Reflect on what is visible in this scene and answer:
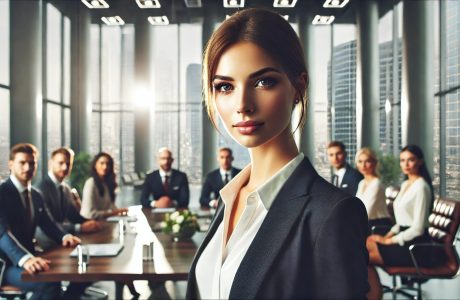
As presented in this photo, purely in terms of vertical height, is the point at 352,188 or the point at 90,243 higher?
the point at 352,188

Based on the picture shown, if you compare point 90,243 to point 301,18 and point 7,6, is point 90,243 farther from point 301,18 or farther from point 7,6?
point 7,6

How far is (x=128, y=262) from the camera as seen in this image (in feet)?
9.11

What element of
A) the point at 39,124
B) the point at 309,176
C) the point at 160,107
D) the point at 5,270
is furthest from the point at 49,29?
the point at 309,176

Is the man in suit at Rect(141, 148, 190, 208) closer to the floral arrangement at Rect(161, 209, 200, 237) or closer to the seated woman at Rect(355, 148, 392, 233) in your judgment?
the floral arrangement at Rect(161, 209, 200, 237)

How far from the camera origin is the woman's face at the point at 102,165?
194 inches

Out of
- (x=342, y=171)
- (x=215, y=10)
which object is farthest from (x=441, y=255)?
(x=215, y=10)

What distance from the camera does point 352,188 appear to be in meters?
3.93

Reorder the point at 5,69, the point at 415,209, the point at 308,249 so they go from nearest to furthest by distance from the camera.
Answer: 1. the point at 308,249
2. the point at 415,209
3. the point at 5,69

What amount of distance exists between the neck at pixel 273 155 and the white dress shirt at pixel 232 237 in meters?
0.01

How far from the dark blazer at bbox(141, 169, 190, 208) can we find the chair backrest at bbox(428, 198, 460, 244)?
2957 mm

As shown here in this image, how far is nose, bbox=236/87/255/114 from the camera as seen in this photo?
23.2 inches

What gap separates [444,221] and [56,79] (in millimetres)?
6925

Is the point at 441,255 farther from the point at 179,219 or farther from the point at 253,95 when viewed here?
the point at 253,95

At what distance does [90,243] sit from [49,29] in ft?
19.0
